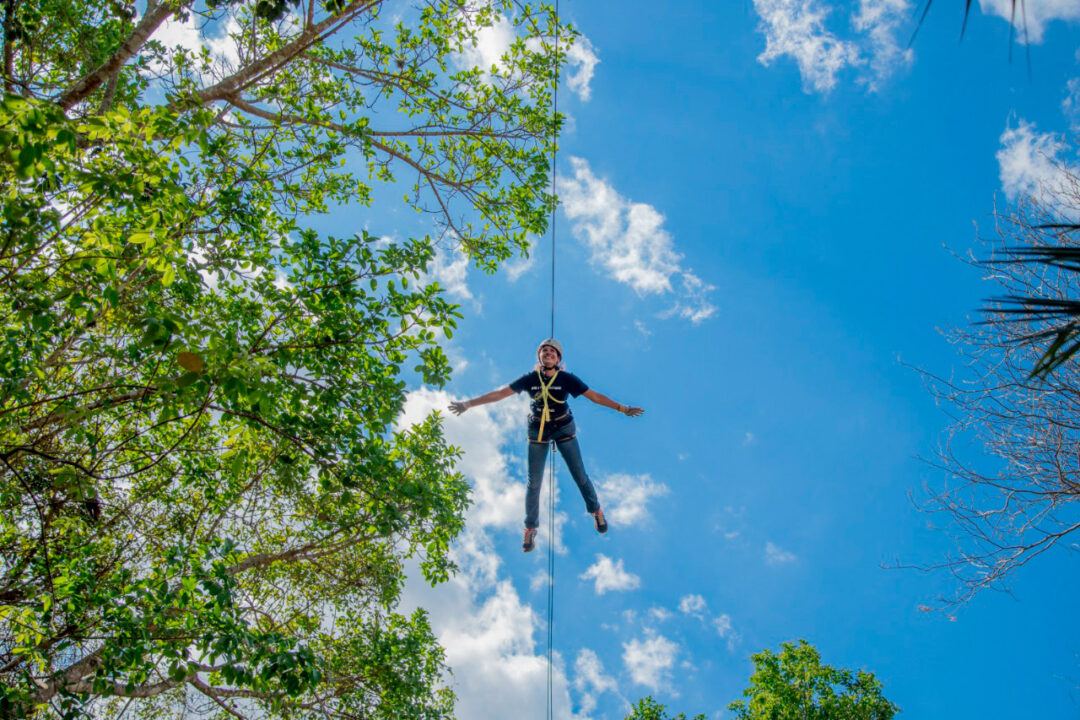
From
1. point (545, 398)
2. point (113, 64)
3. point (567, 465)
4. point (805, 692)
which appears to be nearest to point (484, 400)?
point (545, 398)

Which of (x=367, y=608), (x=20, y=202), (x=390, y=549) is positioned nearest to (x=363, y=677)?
(x=367, y=608)

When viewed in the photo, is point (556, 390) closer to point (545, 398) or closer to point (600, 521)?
point (545, 398)

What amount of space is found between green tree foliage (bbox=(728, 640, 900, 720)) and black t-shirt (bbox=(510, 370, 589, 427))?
1104 cm

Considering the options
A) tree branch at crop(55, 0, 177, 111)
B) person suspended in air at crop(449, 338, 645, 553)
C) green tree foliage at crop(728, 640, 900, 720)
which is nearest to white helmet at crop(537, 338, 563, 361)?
person suspended in air at crop(449, 338, 645, 553)

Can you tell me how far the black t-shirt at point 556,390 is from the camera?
6.83 meters

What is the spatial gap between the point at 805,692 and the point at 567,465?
11.1m

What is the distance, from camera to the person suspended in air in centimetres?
675

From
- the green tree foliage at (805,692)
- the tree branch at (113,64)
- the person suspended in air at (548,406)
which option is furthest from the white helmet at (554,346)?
the green tree foliage at (805,692)

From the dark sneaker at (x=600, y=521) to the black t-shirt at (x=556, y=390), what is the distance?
52.6 inches

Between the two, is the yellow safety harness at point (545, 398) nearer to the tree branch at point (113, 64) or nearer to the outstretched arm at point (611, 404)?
the outstretched arm at point (611, 404)

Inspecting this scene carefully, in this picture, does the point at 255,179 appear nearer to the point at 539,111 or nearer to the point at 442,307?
the point at 442,307

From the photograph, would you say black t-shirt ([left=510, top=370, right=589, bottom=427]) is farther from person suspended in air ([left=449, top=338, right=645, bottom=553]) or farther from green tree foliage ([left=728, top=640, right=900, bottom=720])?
green tree foliage ([left=728, top=640, right=900, bottom=720])

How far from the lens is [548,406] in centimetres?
683

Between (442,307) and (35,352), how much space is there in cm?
263
